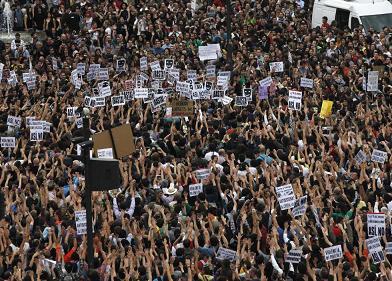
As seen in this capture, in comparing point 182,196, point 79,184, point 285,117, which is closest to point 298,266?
point 182,196

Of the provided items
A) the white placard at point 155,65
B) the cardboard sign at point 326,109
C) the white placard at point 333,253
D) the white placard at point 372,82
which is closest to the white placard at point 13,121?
the white placard at point 155,65

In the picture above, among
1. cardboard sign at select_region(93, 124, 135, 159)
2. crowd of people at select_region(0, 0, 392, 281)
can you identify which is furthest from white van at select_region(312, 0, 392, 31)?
cardboard sign at select_region(93, 124, 135, 159)

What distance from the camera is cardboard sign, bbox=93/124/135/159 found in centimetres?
2433

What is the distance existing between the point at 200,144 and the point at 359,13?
11.8 metres

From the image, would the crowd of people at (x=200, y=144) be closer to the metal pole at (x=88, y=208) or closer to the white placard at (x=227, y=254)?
the white placard at (x=227, y=254)

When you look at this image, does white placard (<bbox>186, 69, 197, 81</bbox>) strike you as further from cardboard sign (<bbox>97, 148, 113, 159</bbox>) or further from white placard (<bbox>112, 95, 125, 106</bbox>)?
cardboard sign (<bbox>97, 148, 113, 159</bbox>)

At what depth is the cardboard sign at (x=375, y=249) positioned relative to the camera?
19500 mm

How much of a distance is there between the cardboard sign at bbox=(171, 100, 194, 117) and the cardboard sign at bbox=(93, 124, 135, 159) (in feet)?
8.24

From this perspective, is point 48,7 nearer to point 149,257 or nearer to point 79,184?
point 79,184

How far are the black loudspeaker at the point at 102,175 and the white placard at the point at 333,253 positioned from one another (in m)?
3.30

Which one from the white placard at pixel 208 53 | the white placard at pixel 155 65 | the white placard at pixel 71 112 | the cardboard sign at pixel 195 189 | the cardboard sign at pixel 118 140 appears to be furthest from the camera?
the white placard at pixel 208 53

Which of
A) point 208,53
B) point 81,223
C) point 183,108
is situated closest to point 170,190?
point 81,223

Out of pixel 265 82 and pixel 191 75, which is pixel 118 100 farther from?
pixel 265 82

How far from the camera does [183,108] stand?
27.0m
